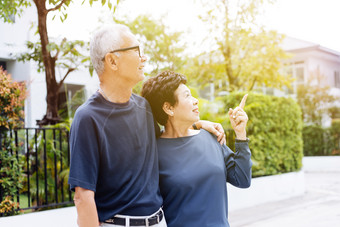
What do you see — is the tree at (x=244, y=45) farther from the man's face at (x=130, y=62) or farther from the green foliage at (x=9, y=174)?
the man's face at (x=130, y=62)

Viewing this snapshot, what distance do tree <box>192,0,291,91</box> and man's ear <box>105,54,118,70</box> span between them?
1071 cm

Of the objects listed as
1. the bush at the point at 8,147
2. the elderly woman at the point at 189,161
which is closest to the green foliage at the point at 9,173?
the bush at the point at 8,147

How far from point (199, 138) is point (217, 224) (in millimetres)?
517

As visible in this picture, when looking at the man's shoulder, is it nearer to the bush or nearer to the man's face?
the man's face

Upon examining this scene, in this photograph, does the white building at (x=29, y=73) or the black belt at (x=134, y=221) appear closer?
the black belt at (x=134, y=221)

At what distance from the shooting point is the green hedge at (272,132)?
29.7 feet

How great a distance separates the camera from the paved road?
272 inches

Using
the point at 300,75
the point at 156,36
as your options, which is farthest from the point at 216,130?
the point at 300,75

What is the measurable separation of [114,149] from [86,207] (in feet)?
0.92

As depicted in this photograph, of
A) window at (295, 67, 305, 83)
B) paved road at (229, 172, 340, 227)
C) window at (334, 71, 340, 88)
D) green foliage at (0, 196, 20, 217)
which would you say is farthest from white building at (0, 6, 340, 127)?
window at (334, 71, 340, 88)

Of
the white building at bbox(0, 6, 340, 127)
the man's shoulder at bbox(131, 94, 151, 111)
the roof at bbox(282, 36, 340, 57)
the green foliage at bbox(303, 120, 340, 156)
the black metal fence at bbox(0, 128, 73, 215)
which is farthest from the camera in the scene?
the roof at bbox(282, 36, 340, 57)

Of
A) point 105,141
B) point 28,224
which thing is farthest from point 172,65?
point 105,141

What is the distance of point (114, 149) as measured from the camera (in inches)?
69.2

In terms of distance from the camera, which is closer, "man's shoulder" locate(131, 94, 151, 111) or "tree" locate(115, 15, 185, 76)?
"man's shoulder" locate(131, 94, 151, 111)
